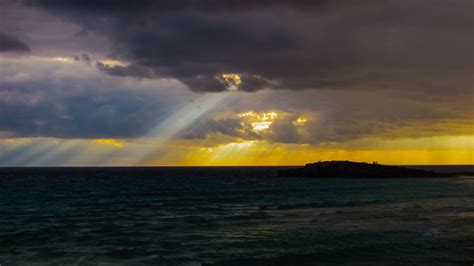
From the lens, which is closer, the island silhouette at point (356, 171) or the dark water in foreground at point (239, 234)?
the dark water in foreground at point (239, 234)

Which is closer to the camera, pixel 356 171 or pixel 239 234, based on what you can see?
pixel 239 234

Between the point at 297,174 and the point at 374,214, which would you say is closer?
Result: the point at 374,214

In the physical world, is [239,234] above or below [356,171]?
below

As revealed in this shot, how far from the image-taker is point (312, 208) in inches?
2133

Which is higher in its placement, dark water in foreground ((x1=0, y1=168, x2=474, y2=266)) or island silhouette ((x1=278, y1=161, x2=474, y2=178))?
island silhouette ((x1=278, y1=161, x2=474, y2=178))

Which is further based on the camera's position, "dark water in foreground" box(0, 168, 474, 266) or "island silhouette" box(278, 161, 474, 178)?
"island silhouette" box(278, 161, 474, 178)

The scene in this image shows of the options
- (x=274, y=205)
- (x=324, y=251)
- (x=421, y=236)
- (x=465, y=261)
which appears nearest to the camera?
(x=465, y=261)

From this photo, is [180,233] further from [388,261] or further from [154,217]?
[388,261]

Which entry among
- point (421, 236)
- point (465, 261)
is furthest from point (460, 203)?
point (465, 261)

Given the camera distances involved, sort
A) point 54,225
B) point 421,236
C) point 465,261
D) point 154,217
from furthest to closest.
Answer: point 154,217
point 54,225
point 421,236
point 465,261

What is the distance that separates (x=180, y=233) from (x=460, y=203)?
41.2 metres

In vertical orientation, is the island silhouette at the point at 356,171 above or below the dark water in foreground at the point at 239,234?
above

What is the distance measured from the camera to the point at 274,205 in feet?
191

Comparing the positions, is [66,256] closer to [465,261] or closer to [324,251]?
[324,251]
